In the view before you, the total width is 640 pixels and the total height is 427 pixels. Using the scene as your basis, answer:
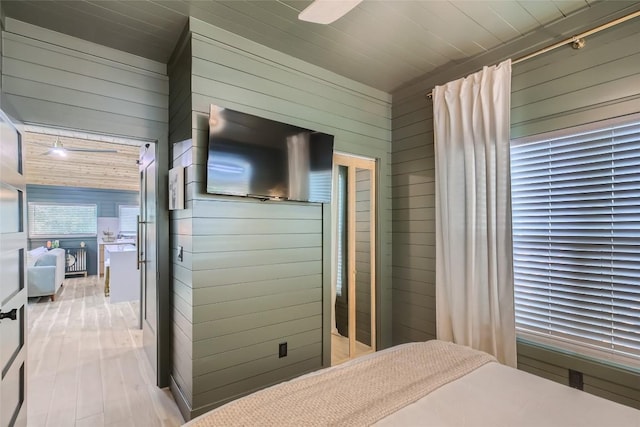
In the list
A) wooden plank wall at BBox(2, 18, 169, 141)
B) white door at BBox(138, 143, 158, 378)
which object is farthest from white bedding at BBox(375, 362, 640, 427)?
wooden plank wall at BBox(2, 18, 169, 141)

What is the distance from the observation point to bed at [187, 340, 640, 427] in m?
1.14

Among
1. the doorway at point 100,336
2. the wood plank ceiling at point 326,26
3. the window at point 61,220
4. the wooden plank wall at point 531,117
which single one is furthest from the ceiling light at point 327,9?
the window at point 61,220

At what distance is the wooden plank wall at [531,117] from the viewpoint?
183 centimetres

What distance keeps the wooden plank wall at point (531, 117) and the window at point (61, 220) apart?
818 cm

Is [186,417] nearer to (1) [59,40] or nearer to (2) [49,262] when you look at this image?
(1) [59,40]

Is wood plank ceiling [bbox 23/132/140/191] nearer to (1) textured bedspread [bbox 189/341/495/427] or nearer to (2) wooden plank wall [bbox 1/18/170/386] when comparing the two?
(2) wooden plank wall [bbox 1/18/170/386]

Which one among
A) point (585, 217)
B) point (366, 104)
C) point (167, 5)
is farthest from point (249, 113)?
point (585, 217)

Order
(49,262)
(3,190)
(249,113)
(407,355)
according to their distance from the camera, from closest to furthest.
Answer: (3,190)
(407,355)
(249,113)
(49,262)

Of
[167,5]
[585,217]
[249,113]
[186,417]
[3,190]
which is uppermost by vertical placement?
[167,5]

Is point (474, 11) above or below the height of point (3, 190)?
above

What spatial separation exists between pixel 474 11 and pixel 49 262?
7121mm

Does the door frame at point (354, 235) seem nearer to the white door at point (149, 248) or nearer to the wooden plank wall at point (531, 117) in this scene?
the wooden plank wall at point (531, 117)

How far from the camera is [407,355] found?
66.2 inches

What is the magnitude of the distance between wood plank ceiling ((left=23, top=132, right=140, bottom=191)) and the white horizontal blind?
4750 millimetres
